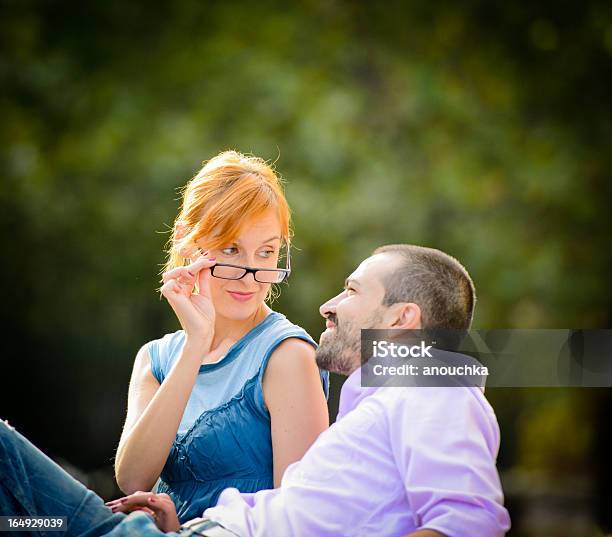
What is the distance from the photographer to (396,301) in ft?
6.84

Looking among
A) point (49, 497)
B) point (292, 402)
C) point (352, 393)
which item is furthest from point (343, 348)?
point (49, 497)

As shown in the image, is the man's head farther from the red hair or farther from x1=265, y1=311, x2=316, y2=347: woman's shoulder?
the red hair

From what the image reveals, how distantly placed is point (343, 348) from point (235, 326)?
1.59 feet

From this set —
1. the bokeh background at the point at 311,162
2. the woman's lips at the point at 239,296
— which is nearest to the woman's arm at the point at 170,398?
the woman's lips at the point at 239,296

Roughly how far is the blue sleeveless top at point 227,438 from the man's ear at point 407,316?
0.39m

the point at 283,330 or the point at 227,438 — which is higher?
the point at 283,330

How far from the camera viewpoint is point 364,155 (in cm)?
781

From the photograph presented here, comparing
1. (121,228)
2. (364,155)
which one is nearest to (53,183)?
(121,228)

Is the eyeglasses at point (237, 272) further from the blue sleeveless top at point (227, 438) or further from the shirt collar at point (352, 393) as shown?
the shirt collar at point (352, 393)

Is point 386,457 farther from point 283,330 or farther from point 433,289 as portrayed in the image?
point 283,330

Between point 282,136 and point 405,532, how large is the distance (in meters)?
6.21

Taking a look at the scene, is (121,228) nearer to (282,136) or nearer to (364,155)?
(282,136)

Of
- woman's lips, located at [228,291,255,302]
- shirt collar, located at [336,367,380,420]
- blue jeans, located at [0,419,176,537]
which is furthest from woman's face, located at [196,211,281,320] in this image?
blue jeans, located at [0,419,176,537]

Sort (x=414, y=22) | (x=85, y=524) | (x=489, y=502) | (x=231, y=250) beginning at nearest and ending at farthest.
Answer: (x=489, y=502) → (x=85, y=524) → (x=231, y=250) → (x=414, y=22)
